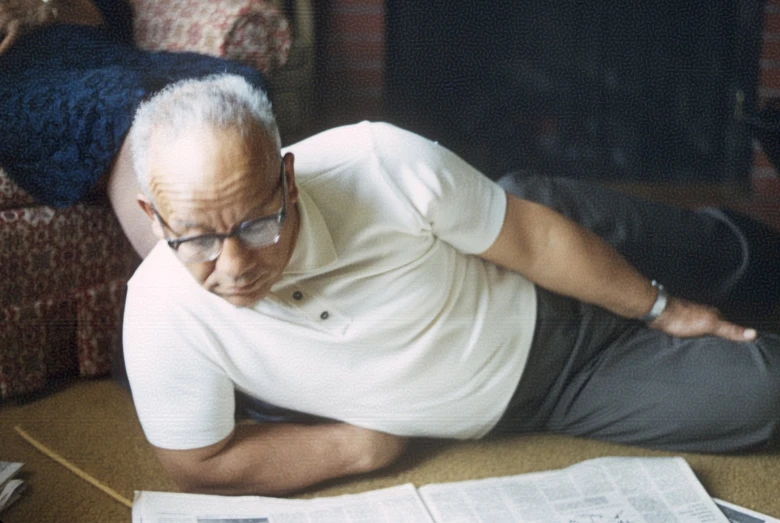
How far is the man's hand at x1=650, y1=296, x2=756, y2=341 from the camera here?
1.07 meters

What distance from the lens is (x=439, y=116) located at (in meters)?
1.72

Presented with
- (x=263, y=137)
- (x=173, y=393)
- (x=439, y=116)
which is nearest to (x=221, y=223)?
(x=263, y=137)

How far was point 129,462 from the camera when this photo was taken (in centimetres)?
108

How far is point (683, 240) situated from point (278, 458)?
635 mm

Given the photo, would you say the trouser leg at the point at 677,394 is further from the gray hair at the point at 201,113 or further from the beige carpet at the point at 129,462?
the gray hair at the point at 201,113

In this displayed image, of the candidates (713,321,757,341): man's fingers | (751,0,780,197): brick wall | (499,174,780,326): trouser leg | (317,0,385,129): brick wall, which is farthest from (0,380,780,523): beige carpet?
(751,0,780,197): brick wall

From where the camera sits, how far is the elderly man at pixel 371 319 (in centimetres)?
80

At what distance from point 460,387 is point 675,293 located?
410mm

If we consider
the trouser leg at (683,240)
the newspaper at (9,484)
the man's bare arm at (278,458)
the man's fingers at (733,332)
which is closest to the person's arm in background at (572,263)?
the man's fingers at (733,332)

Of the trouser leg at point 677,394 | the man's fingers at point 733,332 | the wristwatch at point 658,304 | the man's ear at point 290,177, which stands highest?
the man's ear at point 290,177

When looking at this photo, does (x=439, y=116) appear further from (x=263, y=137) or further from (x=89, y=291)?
(x=263, y=137)

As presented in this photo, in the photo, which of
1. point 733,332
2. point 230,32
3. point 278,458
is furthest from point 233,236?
point 733,332

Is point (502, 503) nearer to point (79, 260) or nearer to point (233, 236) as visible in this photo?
point (233, 236)

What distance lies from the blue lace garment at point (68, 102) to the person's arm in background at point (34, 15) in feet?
0.04
